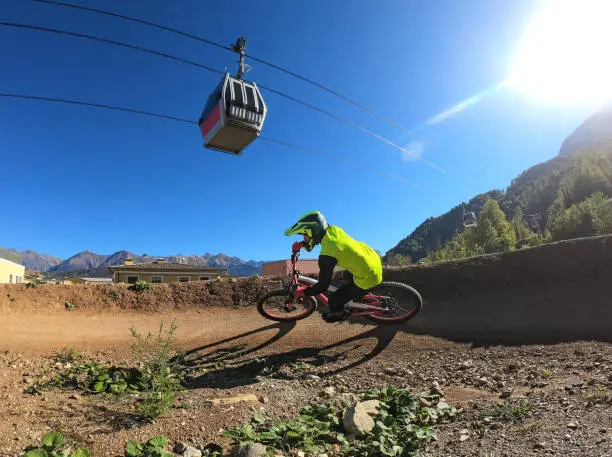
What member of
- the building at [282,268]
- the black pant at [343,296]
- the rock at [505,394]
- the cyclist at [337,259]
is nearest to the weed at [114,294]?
the building at [282,268]

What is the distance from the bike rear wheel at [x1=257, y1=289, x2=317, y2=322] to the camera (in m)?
8.62

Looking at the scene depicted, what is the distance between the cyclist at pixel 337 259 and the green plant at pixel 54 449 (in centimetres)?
489

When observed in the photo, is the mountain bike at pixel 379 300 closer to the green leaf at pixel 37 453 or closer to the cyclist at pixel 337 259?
the cyclist at pixel 337 259

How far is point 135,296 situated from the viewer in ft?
42.5

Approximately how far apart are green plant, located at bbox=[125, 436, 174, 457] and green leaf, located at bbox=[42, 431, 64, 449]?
2.26ft

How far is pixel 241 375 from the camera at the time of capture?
7.81 meters

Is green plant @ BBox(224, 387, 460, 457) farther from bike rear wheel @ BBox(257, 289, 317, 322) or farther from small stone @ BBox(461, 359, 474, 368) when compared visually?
bike rear wheel @ BBox(257, 289, 317, 322)

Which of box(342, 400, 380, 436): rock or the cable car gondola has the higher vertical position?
the cable car gondola

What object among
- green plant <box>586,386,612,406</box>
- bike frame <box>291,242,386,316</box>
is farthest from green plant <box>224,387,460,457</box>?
bike frame <box>291,242,386,316</box>

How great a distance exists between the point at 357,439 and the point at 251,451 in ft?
4.77

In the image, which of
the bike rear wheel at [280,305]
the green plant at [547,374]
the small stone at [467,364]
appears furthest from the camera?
the bike rear wheel at [280,305]

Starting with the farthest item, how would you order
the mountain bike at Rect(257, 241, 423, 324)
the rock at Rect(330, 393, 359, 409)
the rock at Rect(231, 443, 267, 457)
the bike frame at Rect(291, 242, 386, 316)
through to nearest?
1. the mountain bike at Rect(257, 241, 423, 324)
2. the bike frame at Rect(291, 242, 386, 316)
3. the rock at Rect(330, 393, 359, 409)
4. the rock at Rect(231, 443, 267, 457)

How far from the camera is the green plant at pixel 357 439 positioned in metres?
4.14

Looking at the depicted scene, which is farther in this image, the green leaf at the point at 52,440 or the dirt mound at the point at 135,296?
the dirt mound at the point at 135,296
